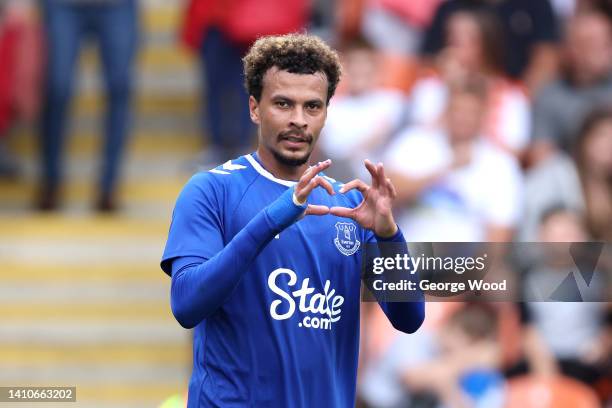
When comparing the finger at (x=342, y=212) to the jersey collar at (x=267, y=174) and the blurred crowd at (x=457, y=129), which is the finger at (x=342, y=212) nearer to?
the jersey collar at (x=267, y=174)

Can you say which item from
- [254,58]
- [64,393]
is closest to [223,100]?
[64,393]

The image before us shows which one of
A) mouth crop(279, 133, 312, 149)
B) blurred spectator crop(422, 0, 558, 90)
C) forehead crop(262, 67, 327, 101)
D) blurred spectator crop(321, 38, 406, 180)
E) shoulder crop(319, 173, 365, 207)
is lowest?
shoulder crop(319, 173, 365, 207)

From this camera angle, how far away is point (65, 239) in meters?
9.52

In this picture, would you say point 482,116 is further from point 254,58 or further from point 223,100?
point 254,58

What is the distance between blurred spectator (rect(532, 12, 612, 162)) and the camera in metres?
8.55

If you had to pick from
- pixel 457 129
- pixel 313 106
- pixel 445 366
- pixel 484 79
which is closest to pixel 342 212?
pixel 313 106

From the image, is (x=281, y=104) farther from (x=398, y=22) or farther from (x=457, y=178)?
(x=398, y=22)

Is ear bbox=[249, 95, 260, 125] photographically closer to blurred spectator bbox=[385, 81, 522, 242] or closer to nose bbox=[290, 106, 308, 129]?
nose bbox=[290, 106, 308, 129]

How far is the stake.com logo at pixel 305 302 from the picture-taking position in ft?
13.8

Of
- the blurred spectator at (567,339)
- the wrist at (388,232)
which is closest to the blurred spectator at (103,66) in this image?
the blurred spectator at (567,339)

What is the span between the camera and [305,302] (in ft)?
13.8

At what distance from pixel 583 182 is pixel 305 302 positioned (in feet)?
14.9

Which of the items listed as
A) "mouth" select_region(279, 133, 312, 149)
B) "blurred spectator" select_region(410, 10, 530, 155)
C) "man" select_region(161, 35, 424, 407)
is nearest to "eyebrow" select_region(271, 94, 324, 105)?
"man" select_region(161, 35, 424, 407)

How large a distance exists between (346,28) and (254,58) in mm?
4611
